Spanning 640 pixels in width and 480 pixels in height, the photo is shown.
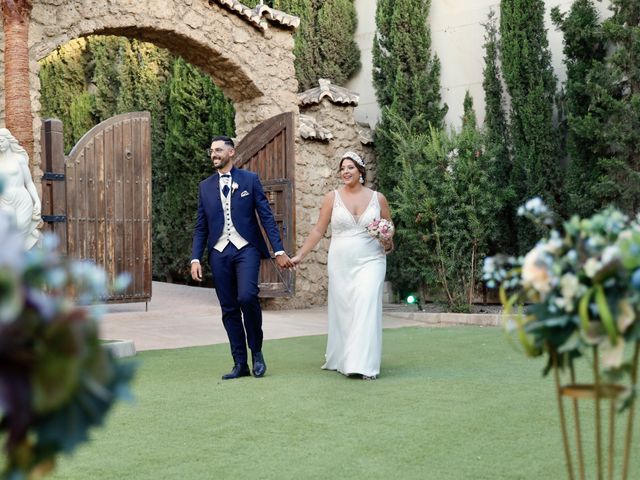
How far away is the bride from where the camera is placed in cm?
665

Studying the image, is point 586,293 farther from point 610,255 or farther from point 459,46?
point 459,46

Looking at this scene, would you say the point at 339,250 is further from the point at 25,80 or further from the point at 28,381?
the point at 28,381

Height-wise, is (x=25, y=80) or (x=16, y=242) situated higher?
(x=25, y=80)

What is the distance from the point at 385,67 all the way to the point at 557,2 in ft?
9.25

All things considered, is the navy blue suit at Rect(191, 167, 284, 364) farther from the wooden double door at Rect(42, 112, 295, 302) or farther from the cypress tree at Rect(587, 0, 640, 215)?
the cypress tree at Rect(587, 0, 640, 215)

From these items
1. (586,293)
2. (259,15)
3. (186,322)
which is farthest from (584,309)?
(259,15)

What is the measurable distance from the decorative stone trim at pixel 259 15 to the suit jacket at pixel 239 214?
5603mm

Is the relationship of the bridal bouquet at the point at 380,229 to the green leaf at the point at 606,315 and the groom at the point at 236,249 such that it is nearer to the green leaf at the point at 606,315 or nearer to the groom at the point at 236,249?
the groom at the point at 236,249

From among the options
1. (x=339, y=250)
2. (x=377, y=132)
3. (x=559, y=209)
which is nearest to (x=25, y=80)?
(x=339, y=250)

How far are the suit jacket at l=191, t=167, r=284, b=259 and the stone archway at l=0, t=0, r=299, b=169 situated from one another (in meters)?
3.64

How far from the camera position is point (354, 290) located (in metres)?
6.84

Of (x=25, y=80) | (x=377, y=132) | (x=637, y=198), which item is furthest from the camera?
(x=377, y=132)

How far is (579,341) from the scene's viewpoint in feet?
5.76

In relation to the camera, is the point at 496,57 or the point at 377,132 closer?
the point at 496,57
